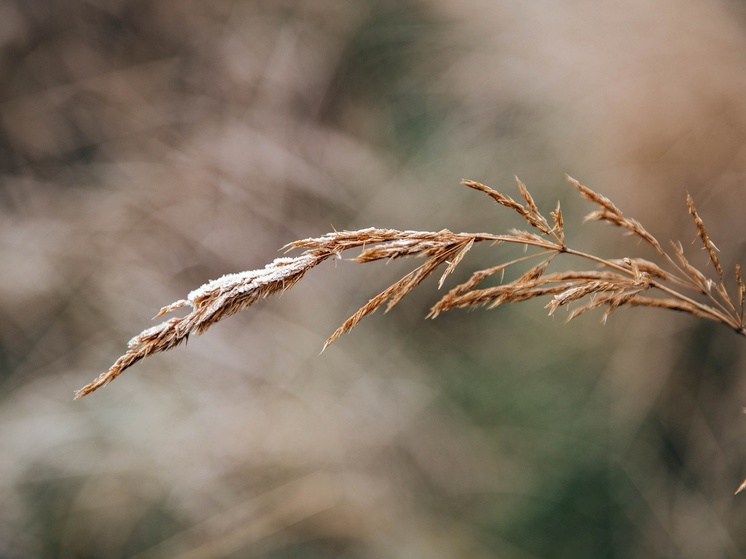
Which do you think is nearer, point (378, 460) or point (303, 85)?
point (378, 460)

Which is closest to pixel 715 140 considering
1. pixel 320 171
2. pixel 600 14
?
pixel 600 14

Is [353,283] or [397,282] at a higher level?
[397,282]

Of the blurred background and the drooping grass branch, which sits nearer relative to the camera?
the drooping grass branch

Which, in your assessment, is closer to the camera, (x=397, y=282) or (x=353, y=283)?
(x=397, y=282)

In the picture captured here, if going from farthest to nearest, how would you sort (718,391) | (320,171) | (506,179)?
(320,171)
(506,179)
(718,391)

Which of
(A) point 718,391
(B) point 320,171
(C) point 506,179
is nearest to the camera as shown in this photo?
(A) point 718,391

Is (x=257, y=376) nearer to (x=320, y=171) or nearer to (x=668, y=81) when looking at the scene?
(x=320, y=171)

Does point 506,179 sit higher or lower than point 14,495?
higher

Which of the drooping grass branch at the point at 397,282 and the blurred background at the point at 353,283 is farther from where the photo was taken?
the blurred background at the point at 353,283
